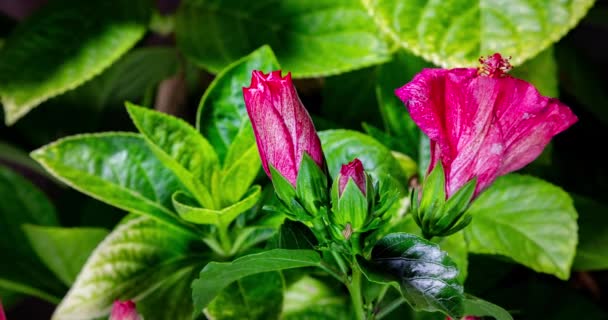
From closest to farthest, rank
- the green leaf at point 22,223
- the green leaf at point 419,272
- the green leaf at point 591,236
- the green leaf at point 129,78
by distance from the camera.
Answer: the green leaf at point 419,272 → the green leaf at point 591,236 → the green leaf at point 22,223 → the green leaf at point 129,78

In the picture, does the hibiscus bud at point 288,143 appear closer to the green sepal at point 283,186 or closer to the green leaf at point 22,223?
the green sepal at point 283,186

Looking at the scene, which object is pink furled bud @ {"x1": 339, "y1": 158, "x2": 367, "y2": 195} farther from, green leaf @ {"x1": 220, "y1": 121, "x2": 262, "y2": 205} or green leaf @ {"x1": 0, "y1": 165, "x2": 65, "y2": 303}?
green leaf @ {"x1": 0, "y1": 165, "x2": 65, "y2": 303}

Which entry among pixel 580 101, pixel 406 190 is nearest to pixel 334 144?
pixel 406 190

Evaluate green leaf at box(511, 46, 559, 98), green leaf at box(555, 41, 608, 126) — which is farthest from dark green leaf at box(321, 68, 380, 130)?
green leaf at box(555, 41, 608, 126)

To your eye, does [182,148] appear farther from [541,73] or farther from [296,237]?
[541,73]

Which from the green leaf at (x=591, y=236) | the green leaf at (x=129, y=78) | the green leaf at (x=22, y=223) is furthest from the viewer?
the green leaf at (x=129, y=78)

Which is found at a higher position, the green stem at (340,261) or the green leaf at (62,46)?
the green leaf at (62,46)

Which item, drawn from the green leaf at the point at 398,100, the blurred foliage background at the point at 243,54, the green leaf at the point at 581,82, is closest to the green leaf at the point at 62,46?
the blurred foliage background at the point at 243,54

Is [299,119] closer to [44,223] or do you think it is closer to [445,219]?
[445,219]
